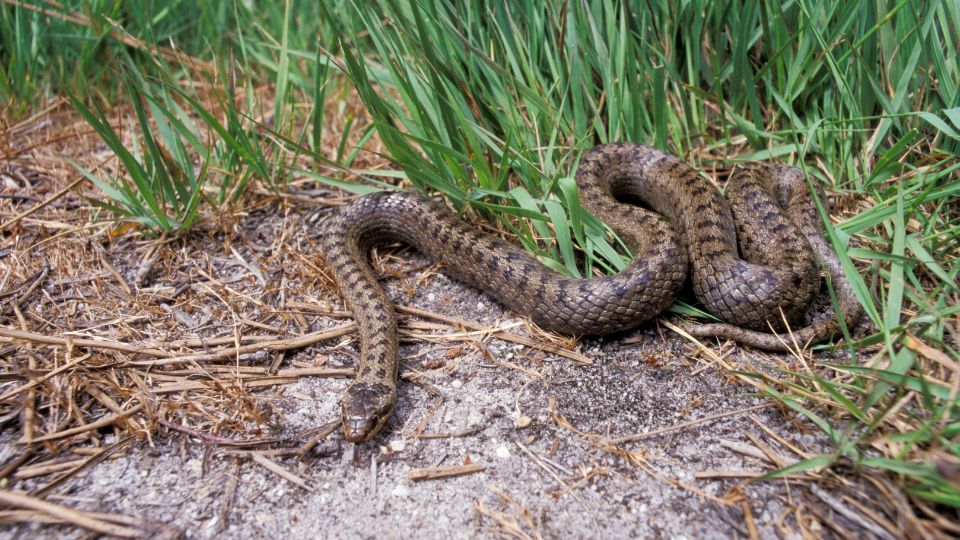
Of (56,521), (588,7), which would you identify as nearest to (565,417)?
(56,521)

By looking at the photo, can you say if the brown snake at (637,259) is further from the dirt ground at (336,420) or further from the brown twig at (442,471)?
the brown twig at (442,471)

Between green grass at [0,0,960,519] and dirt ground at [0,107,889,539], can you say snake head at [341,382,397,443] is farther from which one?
green grass at [0,0,960,519]

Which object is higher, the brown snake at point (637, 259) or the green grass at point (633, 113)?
the green grass at point (633, 113)

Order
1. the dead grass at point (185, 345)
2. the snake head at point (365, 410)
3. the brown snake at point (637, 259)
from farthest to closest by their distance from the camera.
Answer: the brown snake at point (637, 259)
the snake head at point (365, 410)
the dead grass at point (185, 345)

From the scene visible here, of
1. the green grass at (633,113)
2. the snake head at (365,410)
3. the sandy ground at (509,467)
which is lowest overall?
the sandy ground at (509,467)

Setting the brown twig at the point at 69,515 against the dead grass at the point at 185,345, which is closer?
the brown twig at the point at 69,515

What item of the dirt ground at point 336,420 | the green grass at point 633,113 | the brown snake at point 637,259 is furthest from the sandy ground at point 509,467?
the green grass at point 633,113

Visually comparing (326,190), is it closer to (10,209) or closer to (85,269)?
(85,269)
